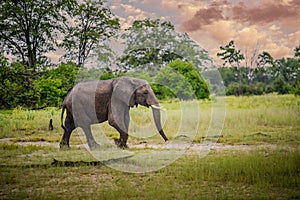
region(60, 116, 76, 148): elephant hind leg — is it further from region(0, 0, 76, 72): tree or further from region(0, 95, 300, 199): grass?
region(0, 0, 76, 72): tree

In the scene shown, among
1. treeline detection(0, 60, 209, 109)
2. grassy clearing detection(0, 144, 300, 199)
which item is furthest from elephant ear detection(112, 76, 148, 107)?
treeline detection(0, 60, 209, 109)

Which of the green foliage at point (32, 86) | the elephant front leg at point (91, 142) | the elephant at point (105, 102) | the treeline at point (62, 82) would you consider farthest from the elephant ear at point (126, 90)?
the green foliage at point (32, 86)

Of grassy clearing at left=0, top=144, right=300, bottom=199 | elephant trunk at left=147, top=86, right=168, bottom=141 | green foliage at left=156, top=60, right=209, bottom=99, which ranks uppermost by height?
green foliage at left=156, top=60, right=209, bottom=99

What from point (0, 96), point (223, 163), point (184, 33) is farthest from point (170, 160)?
point (184, 33)

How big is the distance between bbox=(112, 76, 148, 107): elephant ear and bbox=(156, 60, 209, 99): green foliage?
293 centimetres

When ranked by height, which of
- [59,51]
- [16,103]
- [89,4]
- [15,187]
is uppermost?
[89,4]

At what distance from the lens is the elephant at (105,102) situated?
771 cm

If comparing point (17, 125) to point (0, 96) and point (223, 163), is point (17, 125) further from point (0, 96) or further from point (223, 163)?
point (223, 163)

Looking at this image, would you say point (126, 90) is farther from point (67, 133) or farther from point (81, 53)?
point (81, 53)

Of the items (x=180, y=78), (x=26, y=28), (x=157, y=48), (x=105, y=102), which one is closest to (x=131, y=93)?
(x=105, y=102)

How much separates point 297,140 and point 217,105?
5717mm

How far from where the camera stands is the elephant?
304 inches

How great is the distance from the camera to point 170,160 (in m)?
6.43

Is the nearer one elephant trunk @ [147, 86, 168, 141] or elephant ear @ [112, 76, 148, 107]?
elephant trunk @ [147, 86, 168, 141]
